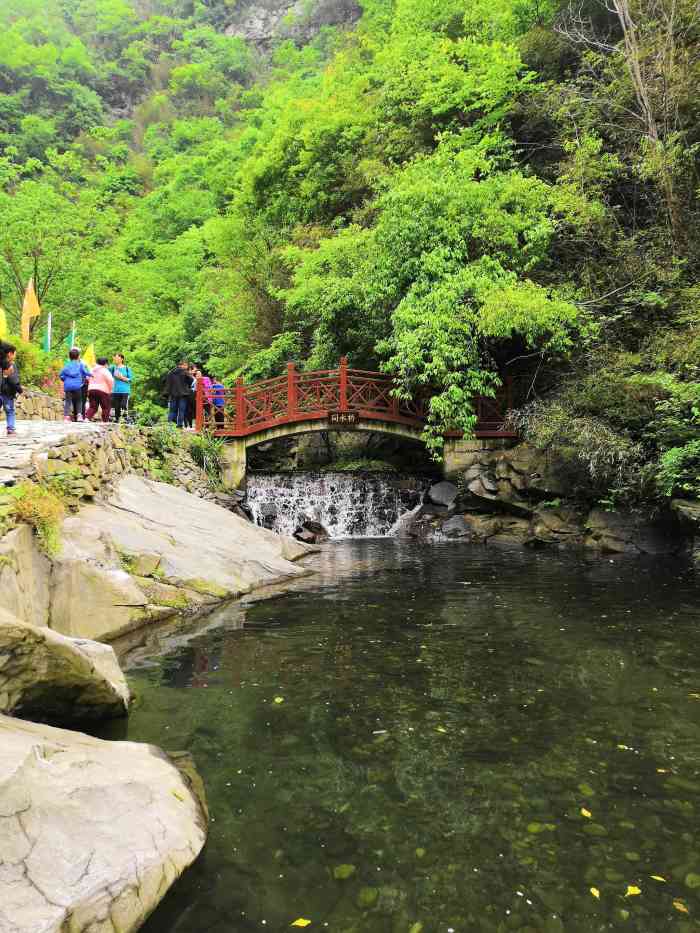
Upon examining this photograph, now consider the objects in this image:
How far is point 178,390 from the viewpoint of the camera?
1689 centimetres

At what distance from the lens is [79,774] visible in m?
3.42

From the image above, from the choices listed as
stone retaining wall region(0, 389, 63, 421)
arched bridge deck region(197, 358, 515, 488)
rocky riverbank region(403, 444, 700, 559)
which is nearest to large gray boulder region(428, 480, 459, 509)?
rocky riverbank region(403, 444, 700, 559)

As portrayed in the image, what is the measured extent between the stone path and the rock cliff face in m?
42.5

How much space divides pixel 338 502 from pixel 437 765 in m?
13.9

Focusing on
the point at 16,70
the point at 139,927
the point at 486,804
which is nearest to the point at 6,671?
the point at 139,927

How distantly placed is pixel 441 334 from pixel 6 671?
12517 millimetres

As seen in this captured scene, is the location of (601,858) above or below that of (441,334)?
below

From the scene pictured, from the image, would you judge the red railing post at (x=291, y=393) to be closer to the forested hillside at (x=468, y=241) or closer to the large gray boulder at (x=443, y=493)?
the forested hillside at (x=468, y=241)

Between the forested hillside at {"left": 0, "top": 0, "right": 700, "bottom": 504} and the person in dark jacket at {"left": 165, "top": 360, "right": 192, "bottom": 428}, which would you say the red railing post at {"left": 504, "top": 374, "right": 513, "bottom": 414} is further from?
the person in dark jacket at {"left": 165, "top": 360, "right": 192, "bottom": 428}

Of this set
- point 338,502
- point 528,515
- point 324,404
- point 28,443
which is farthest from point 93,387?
point 528,515

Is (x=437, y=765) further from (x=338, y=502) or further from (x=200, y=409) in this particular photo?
(x=200, y=409)

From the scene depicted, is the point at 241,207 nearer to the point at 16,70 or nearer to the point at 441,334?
the point at 441,334

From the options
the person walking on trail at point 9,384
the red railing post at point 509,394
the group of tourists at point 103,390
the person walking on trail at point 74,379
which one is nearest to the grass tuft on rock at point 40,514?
the person walking on trail at point 9,384

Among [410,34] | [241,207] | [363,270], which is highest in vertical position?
[410,34]
